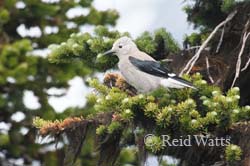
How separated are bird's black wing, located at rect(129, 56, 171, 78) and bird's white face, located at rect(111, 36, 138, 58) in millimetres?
132

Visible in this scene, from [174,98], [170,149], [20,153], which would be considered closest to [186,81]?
[174,98]

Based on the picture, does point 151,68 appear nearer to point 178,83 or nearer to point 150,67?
point 150,67

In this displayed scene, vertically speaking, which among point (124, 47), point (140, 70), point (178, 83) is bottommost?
point (178, 83)

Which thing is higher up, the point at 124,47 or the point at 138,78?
the point at 124,47

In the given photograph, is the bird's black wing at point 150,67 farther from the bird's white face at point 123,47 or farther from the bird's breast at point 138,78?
the bird's white face at point 123,47

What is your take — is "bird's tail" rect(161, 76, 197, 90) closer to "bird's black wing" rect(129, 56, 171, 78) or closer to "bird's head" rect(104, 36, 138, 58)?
"bird's black wing" rect(129, 56, 171, 78)

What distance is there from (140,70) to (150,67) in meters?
0.09

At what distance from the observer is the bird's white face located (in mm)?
6930

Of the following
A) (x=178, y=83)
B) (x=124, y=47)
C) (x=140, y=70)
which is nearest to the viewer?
(x=178, y=83)

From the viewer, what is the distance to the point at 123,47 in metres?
6.94

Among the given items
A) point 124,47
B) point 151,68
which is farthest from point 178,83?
point 124,47

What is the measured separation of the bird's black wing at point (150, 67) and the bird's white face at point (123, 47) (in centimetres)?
13

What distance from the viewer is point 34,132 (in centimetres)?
717

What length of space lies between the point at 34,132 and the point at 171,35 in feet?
7.04
